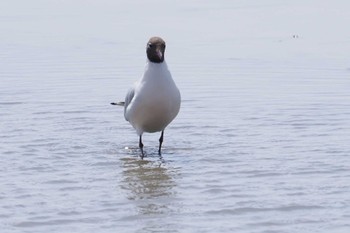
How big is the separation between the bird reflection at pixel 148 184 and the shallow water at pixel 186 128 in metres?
0.02

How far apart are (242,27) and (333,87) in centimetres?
545

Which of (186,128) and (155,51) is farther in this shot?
(186,128)

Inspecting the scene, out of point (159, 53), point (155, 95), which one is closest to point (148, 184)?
point (155, 95)

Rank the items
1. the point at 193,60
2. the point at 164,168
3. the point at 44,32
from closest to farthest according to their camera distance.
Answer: the point at 164,168 < the point at 193,60 < the point at 44,32

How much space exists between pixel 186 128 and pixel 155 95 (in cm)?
148

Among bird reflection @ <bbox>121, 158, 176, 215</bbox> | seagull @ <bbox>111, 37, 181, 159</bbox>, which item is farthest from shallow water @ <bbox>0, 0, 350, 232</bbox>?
seagull @ <bbox>111, 37, 181, 159</bbox>

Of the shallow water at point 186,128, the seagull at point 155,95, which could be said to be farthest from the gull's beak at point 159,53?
the shallow water at point 186,128

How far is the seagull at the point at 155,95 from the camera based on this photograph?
11383 mm

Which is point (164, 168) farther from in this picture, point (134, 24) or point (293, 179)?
point (134, 24)

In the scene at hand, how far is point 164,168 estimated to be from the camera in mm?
11039

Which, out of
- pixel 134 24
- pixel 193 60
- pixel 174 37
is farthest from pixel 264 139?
pixel 134 24

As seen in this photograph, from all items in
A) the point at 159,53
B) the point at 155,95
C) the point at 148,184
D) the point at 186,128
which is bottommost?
the point at 186,128

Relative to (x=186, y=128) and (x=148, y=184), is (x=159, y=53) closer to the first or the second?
(x=186, y=128)

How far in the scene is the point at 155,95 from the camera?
448 inches
